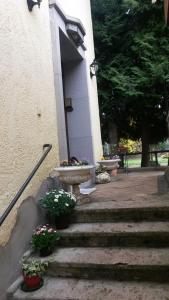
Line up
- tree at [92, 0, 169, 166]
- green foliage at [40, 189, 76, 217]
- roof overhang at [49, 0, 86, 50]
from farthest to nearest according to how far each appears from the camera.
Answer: tree at [92, 0, 169, 166] < roof overhang at [49, 0, 86, 50] < green foliage at [40, 189, 76, 217]

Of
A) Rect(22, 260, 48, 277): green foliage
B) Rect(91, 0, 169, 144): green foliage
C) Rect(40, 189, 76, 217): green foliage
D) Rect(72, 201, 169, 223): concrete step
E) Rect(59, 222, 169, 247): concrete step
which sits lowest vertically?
Rect(22, 260, 48, 277): green foliage

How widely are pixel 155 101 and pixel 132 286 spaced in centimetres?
818

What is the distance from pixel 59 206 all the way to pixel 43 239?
49cm

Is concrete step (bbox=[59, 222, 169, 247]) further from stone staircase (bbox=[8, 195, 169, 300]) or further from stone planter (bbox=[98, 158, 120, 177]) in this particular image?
stone planter (bbox=[98, 158, 120, 177])

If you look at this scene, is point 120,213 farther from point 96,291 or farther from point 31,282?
point 31,282

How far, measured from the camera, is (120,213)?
3812 millimetres

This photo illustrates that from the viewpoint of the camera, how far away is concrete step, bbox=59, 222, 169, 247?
3.32m

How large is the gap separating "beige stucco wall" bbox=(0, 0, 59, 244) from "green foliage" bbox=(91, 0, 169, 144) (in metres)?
5.53

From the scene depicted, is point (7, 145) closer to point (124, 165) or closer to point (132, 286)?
point (132, 286)

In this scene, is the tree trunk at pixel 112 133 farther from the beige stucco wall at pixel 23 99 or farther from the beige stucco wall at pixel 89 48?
the beige stucco wall at pixel 23 99

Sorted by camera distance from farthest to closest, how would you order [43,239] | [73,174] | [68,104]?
[68,104] < [73,174] < [43,239]

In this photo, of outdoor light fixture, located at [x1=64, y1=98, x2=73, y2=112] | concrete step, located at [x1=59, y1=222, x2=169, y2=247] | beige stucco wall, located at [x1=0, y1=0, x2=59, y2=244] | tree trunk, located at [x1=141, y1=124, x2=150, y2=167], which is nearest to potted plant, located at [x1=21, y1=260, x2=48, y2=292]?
beige stucco wall, located at [x1=0, y1=0, x2=59, y2=244]

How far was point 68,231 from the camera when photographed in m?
3.65

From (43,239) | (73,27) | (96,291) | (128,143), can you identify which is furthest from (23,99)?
(128,143)
